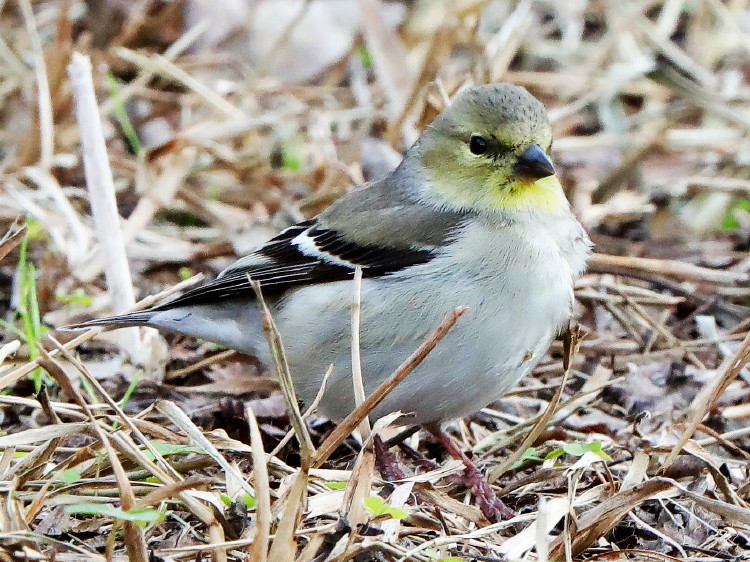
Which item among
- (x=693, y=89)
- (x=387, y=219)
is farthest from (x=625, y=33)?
(x=387, y=219)

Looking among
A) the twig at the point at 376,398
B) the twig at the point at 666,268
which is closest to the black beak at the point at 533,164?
the twig at the point at 376,398

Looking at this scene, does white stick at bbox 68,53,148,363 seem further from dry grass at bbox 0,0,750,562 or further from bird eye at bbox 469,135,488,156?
bird eye at bbox 469,135,488,156

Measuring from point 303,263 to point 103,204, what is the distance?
1042 mm

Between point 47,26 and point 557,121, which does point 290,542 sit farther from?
point 47,26

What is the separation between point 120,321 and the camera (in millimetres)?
3984

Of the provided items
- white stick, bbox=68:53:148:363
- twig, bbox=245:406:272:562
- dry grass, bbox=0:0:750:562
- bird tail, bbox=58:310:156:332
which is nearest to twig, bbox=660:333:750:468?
dry grass, bbox=0:0:750:562

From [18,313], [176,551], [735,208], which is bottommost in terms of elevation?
[735,208]

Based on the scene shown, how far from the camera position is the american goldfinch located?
11.7ft

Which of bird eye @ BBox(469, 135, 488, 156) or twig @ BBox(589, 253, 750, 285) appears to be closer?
bird eye @ BBox(469, 135, 488, 156)

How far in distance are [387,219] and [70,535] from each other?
1704mm

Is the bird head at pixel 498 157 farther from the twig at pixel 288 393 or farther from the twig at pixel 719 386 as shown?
the twig at pixel 288 393

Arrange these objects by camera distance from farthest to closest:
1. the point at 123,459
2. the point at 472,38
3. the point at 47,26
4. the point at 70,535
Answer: the point at 47,26, the point at 472,38, the point at 123,459, the point at 70,535

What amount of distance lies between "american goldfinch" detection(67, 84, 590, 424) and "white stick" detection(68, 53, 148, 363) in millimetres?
410

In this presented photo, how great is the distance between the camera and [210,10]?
7.80 m
